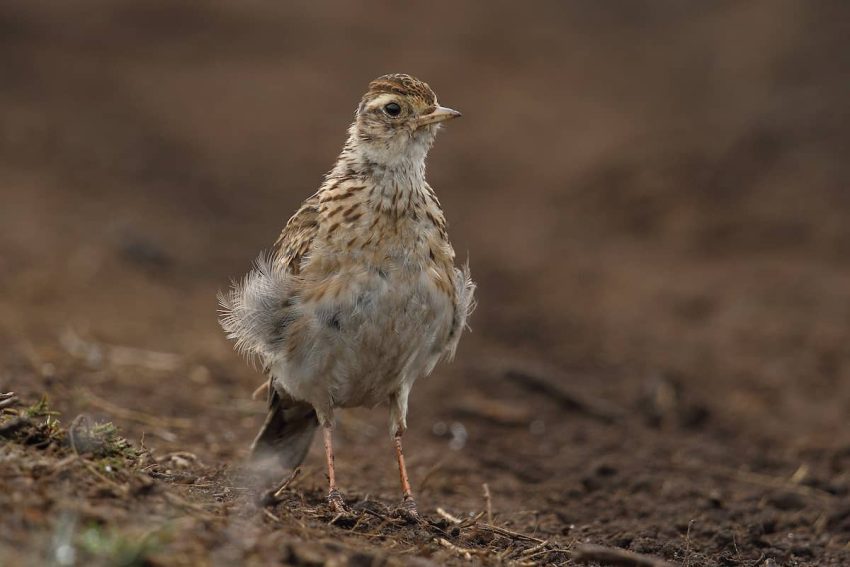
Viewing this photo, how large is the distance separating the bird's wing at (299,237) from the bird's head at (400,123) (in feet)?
1.36

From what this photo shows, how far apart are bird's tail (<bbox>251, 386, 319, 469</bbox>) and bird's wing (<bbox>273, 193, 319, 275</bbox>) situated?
0.85 metres

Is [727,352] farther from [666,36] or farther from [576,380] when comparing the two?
[666,36]

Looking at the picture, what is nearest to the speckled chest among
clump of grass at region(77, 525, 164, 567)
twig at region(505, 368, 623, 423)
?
clump of grass at region(77, 525, 164, 567)

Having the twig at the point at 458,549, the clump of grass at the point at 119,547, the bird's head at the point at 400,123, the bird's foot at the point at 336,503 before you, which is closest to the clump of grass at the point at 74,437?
the clump of grass at the point at 119,547

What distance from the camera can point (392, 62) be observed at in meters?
18.0

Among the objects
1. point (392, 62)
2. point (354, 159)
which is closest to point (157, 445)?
point (354, 159)

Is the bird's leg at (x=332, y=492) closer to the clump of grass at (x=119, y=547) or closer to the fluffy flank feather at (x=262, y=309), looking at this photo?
the fluffy flank feather at (x=262, y=309)

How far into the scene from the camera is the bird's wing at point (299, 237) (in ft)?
18.7

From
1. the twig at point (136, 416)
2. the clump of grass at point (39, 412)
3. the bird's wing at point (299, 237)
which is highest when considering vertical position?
the bird's wing at point (299, 237)

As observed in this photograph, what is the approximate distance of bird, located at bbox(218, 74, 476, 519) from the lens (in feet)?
18.0

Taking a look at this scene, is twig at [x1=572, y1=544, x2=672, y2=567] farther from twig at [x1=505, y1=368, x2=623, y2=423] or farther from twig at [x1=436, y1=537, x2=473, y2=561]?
twig at [x1=505, y1=368, x2=623, y2=423]

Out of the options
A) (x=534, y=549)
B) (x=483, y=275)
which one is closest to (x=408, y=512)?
(x=534, y=549)

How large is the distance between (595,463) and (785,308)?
413 cm

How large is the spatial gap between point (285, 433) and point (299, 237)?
1.29 m
